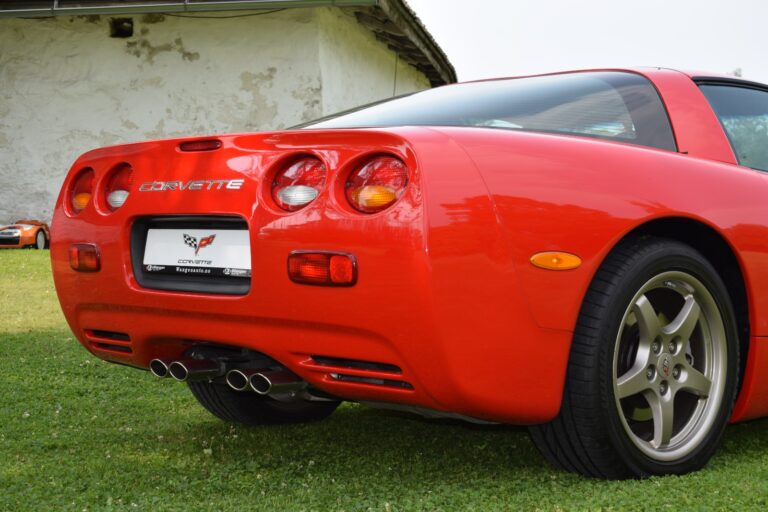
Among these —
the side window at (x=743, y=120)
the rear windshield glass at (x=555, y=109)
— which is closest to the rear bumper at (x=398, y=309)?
the rear windshield glass at (x=555, y=109)

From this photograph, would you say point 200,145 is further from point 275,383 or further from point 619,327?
point 619,327

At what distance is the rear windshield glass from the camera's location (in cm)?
297

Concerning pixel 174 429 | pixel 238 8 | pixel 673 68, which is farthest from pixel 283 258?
pixel 238 8

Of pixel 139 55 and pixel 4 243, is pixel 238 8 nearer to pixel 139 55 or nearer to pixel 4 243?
pixel 139 55

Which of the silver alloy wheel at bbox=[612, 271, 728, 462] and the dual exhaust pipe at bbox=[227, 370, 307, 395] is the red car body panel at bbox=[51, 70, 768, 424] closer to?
the dual exhaust pipe at bbox=[227, 370, 307, 395]

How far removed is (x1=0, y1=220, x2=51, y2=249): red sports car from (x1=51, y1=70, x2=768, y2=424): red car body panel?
12117 mm

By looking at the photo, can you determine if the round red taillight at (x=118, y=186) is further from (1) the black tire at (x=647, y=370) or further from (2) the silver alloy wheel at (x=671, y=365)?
(2) the silver alloy wheel at (x=671, y=365)

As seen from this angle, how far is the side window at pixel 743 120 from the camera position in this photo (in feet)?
11.2

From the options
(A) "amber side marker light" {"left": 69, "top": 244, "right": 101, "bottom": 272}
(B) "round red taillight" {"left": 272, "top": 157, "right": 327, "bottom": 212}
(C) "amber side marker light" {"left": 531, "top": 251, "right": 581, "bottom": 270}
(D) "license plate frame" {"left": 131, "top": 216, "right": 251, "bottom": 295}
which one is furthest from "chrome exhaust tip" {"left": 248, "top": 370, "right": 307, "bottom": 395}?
(C) "amber side marker light" {"left": 531, "top": 251, "right": 581, "bottom": 270}

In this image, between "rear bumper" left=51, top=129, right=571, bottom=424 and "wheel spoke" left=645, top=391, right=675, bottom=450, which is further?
"wheel spoke" left=645, top=391, right=675, bottom=450

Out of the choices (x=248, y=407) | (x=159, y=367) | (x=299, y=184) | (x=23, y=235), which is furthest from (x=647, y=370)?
(x=23, y=235)

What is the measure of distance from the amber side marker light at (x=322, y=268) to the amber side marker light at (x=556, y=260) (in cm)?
47

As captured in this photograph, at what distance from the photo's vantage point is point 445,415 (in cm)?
260

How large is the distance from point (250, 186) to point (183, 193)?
0.91 ft
